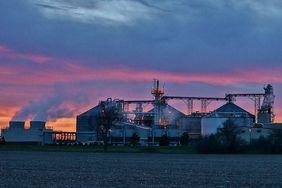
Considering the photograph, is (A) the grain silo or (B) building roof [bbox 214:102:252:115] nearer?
(A) the grain silo

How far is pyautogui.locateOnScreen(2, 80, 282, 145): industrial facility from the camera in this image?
169250 mm

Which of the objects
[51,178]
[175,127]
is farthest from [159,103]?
[51,178]

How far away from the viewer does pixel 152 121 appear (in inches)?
7249

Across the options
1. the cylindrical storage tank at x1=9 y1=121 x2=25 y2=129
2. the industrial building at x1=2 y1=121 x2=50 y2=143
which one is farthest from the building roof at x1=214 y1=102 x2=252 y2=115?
the cylindrical storage tank at x1=9 y1=121 x2=25 y2=129

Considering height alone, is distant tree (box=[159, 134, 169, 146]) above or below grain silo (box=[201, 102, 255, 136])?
below

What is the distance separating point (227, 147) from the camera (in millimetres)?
105000

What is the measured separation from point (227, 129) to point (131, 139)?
6424 cm

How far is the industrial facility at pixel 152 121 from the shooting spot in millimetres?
169250

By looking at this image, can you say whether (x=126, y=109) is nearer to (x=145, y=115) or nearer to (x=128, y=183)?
(x=145, y=115)

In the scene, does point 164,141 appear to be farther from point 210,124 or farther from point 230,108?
point 230,108

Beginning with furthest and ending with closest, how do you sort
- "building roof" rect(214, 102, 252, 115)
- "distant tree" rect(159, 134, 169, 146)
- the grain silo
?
"building roof" rect(214, 102, 252, 115)
"distant tree" rect(159, 134, 169, 146)
the grain silo

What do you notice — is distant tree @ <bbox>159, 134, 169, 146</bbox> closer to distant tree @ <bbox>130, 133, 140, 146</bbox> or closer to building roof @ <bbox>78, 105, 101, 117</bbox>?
distant tree @ <bbox>130, 133, 140, 146</bbox>

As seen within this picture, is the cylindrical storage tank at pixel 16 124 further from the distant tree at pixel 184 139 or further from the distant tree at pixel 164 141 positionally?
the distant tree at pixel 184 139

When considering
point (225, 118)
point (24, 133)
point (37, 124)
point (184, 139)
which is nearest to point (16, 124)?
point (37, 124)
